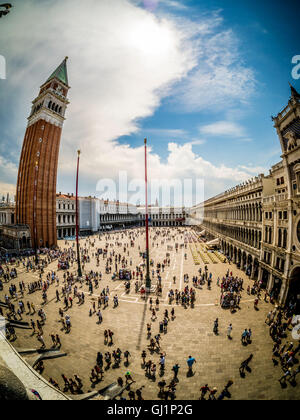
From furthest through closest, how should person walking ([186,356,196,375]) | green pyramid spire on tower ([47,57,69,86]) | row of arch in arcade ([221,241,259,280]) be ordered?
1. green pyramid spire on tower ([47,57,69,86])
2. row of arch in arcade ([221,241,259,280])
3. person walking ([186,356,196,375])

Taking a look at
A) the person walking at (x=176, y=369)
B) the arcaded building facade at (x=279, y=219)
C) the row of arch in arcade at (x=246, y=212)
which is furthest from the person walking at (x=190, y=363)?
the row of arch in arcade at (x=246, y=212)

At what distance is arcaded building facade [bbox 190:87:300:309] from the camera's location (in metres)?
16.8

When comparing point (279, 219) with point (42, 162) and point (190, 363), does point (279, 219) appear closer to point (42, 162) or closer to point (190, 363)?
point (190, 363)

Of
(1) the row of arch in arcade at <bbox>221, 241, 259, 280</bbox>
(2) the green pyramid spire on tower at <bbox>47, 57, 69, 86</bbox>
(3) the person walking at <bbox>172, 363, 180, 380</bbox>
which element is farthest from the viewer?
(2) the green pyramid spire on tower at <bbox>47, 57, 69, 86</bbox>

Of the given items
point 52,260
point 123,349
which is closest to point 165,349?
point 123,349

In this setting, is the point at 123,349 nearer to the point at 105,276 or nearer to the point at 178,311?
the point at 178,311

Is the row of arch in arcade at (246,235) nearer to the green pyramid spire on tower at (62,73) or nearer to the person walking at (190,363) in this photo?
the person walking at (190,363)

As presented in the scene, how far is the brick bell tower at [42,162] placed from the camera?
50219mm

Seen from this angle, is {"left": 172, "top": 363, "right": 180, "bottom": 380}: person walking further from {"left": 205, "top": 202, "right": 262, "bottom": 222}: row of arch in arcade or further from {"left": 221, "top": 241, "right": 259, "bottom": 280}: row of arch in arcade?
{"left": 205, "top": 202, "right": 262, "bottom": 222}: row of arch in arcade

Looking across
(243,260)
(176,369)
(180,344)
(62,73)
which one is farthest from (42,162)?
(176,369)

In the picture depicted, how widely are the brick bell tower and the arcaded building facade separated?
5041 cm

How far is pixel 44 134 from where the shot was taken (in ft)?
171

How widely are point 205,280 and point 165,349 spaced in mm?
14833

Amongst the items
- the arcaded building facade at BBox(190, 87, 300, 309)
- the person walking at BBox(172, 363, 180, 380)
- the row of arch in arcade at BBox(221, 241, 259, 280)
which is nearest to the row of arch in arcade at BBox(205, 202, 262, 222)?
the arcaded building facade at BBox(190, 87, 300, 309)
